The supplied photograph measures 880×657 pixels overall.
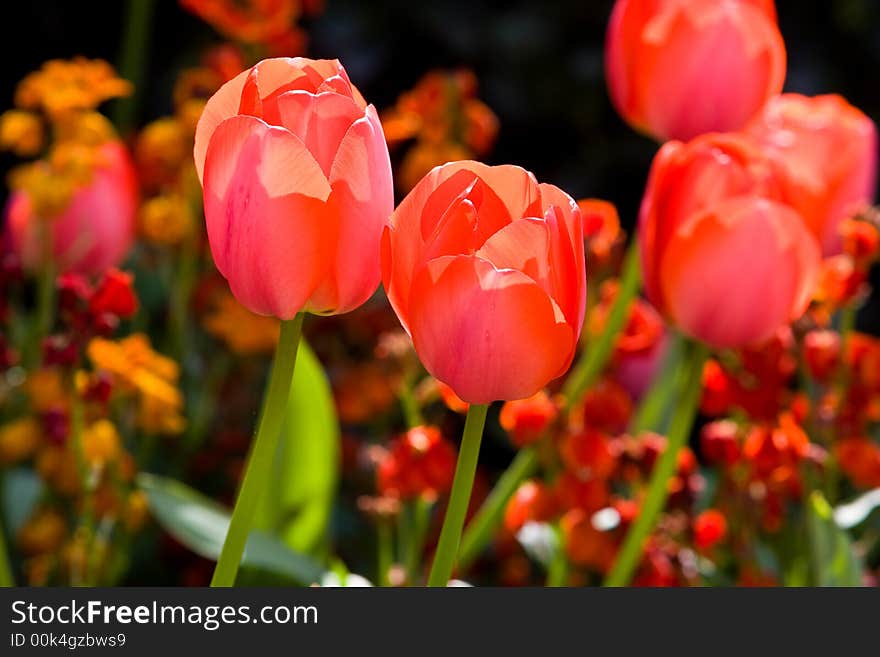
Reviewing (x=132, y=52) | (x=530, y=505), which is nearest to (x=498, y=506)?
(x=530, y=505)

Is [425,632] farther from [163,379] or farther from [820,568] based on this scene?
[163,379]

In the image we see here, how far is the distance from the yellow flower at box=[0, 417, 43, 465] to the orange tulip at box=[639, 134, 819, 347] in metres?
0.44

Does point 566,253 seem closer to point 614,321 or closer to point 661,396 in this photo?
point 614,321

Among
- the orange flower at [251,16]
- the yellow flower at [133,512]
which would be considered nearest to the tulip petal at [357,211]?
the yellow flower at [133,512]

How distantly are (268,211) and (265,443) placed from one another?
7 cm

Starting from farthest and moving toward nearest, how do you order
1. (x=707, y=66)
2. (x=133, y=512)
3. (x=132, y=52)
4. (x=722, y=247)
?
(x=132, y=52), (x=133, y=512), (x=707, y=66), (x=722, y=247)

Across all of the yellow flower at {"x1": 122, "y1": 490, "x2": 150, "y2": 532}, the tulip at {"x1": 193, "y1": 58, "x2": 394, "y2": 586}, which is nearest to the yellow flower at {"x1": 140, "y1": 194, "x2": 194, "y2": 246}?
the yellow flower at {"x1": 122, "y1": 490, "x2": 150, "y2": 532}

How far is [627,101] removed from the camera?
26.8 inches

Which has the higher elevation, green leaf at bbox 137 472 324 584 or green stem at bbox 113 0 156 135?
green leaf at bbox 137 472 324 584

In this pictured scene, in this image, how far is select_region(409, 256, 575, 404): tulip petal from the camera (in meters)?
0.37

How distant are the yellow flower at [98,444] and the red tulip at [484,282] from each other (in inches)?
13.6

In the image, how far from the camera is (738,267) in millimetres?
554

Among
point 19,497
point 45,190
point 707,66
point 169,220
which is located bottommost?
point 19,497

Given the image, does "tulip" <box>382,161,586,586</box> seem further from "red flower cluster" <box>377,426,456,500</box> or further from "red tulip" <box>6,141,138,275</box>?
"red tulip" <box>6,141,138,275</box>
